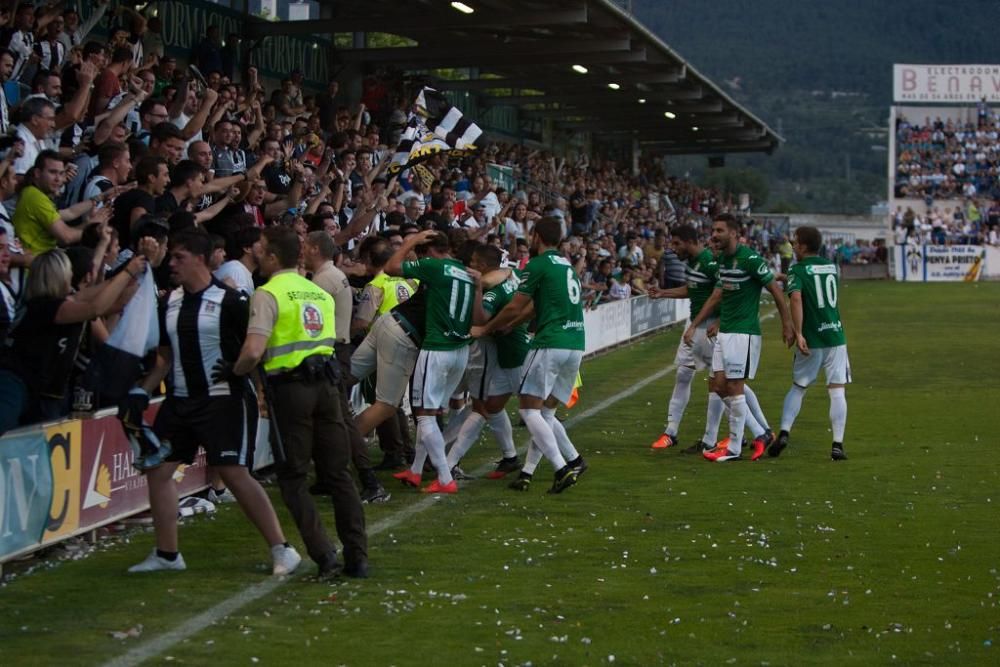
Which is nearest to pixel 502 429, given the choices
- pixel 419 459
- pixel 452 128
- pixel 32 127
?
pixel 419 459

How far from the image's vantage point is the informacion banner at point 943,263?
62.3 m

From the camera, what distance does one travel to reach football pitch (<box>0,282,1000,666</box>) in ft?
23.1

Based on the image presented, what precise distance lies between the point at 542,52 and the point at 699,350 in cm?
1681

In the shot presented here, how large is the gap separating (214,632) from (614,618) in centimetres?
Answer: 192

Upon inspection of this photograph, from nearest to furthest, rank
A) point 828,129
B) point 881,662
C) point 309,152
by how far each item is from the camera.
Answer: point 881,662, point 309,152, point 828,129

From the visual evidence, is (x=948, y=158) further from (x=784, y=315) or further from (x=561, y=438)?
(x=561, y=438)

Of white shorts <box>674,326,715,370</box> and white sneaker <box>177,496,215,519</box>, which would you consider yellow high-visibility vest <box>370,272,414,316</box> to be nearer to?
white sneaker <box>177,496,215,519</box>

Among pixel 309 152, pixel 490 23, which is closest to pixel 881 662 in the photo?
pixel 309 152

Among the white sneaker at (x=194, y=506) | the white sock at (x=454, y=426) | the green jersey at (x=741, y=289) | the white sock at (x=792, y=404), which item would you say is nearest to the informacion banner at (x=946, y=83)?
the white sock at (x=792, y=404)

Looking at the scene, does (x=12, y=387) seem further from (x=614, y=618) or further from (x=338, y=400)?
(x=614, y=618)

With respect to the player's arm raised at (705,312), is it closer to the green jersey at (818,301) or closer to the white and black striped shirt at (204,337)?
the green jersey at (818,301)

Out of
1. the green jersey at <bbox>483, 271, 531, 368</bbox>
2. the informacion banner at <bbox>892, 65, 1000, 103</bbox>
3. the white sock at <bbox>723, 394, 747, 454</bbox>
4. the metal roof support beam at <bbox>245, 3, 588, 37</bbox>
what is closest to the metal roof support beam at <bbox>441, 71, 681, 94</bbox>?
the metal roof support beam at <bbox>245, 3, 588, 37</bbox>

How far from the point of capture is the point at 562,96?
39.8 metres

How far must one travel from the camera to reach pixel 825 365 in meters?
13.6
